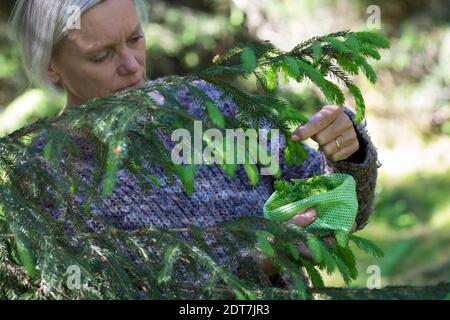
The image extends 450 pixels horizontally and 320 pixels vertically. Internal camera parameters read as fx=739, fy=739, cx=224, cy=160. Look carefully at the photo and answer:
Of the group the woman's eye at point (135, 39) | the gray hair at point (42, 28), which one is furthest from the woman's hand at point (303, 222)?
the gray hair at point (42, 28)

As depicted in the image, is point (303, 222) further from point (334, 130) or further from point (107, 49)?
point (107, 49)

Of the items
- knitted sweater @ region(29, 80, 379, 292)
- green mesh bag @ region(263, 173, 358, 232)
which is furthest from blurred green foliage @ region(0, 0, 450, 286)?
green mesh bag @ region(263, 173, 358, 232)

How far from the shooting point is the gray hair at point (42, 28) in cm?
254

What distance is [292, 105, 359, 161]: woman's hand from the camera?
2.01 meters

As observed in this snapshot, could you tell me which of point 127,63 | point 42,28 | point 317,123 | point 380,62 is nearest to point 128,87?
point 127,63

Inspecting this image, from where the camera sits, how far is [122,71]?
2.52 metres

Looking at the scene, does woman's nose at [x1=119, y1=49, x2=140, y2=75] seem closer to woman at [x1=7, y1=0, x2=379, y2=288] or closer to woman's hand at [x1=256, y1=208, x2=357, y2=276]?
woman at [x1=7, y1=0, x2=379, y2=288]

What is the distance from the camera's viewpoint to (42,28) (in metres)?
2.63

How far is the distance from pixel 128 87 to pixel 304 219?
0.86 m

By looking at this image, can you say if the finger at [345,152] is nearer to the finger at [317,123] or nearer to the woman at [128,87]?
the woman at [128,87]

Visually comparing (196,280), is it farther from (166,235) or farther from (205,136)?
(205,136)

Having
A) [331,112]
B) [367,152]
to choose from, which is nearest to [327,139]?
[331,112]

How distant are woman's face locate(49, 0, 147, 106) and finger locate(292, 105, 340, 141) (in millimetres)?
731

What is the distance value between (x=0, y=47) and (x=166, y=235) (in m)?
6.10
